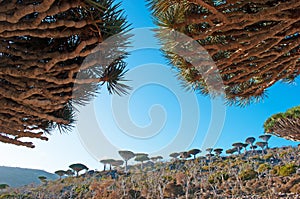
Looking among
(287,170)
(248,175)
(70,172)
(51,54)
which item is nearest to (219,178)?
(248,175)

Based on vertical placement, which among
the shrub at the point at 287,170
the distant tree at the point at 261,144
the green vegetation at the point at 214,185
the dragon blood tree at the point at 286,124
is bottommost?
the green vegetation at the point at 214,185

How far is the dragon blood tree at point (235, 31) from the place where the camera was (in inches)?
68.2

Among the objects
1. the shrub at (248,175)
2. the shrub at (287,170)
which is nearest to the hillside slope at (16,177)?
the shrub at (248,175)

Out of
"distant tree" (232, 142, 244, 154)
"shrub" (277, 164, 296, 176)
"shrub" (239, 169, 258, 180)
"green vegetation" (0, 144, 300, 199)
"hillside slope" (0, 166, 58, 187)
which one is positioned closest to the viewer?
"green vegetation" (0, 144, 300, 199)

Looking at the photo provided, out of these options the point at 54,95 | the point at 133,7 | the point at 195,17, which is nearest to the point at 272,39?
the point at 195,17

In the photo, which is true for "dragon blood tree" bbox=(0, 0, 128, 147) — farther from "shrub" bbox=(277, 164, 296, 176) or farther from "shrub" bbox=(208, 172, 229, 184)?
"shrub" bbox=(208, 172, 229, 184)

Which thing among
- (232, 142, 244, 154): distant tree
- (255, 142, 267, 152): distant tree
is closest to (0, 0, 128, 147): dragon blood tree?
(232, 142, 244, 154): distant tree

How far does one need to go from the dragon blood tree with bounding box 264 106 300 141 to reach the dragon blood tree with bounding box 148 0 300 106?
5667mm

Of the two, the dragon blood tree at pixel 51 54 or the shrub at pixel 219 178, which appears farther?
the shrub at pixel 219 178

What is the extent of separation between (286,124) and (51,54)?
749 centimetres

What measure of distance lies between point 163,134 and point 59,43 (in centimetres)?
120

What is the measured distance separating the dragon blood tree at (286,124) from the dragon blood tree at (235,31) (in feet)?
18.6

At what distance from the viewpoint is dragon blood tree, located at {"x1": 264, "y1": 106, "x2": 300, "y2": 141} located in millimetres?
7473

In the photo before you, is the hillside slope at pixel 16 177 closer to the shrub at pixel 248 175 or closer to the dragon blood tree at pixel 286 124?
the shrub at pixel 248 175
